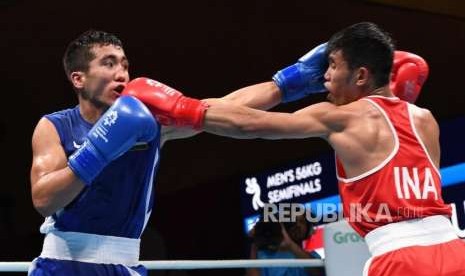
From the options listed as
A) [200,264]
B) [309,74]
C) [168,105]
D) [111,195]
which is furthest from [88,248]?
[200,264]

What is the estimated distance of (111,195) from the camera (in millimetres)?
2342

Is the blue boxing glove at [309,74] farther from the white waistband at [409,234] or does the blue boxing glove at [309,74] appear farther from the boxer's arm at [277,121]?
the white waistband at [409,234]

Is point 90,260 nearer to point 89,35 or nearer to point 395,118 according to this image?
point 89,35

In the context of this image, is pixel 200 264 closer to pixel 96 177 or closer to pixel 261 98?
pixel 261 98

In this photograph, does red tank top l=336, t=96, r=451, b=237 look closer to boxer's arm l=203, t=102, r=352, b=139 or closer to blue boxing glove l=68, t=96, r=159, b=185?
boxer's arm l=203, t=102, r=352, b=139

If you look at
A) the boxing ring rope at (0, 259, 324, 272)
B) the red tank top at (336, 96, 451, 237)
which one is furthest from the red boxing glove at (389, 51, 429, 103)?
the boxing ring rope at (0, 259, 324, 272)

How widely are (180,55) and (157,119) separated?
4.69 m

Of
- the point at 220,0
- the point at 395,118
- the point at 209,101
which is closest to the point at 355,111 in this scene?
the point at 395,118

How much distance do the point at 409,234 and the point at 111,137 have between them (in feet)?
2.82

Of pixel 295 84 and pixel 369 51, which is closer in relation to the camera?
pixel 369 51

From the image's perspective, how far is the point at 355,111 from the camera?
2.29 meters

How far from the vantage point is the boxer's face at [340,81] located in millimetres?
2395

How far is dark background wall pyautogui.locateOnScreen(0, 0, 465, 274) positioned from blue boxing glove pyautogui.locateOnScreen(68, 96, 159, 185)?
2953 millimetres

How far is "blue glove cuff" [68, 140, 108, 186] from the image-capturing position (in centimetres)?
218
